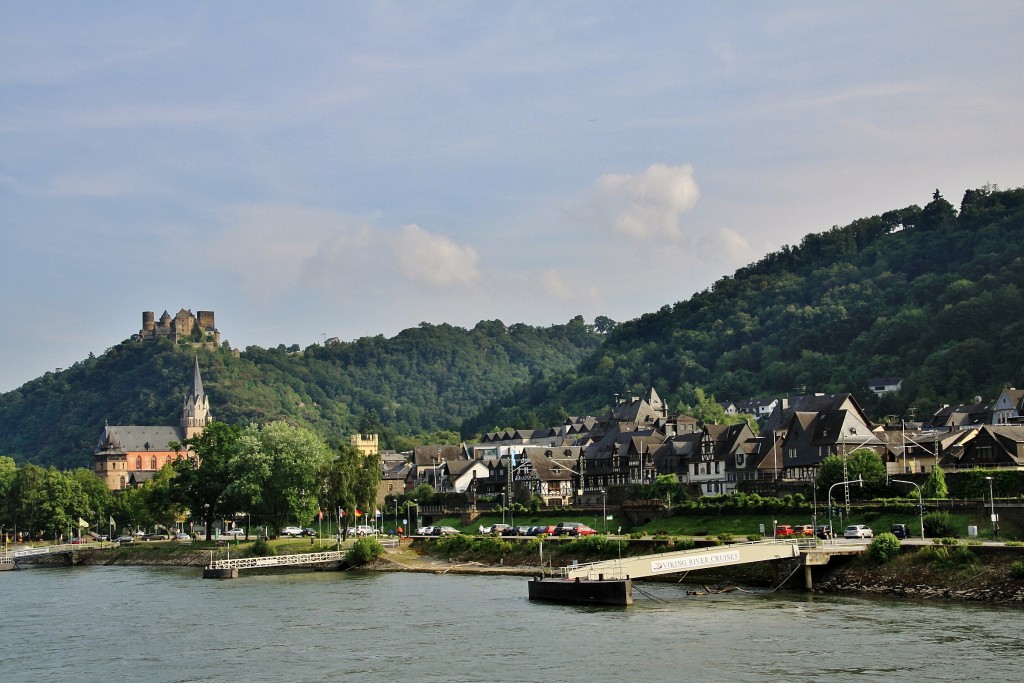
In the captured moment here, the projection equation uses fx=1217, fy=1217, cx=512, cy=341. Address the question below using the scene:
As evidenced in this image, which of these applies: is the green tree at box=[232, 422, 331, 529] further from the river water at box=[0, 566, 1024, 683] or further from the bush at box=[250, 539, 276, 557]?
the river water at box=[0, 566, 1024, 683]

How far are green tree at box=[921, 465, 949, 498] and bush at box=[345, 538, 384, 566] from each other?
41356mm

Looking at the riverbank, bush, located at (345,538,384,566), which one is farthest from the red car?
bush, located at (345,538,384,566)

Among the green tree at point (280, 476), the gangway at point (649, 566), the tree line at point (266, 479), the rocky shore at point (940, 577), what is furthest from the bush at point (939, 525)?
the green tree at point (280, 476)

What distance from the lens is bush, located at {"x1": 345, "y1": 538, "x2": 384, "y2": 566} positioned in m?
95.2

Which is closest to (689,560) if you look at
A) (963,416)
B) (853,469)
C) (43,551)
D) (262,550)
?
(853,469)

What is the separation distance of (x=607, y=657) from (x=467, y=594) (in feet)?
81.0

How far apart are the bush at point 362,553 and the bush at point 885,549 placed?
4301cm

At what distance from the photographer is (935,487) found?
8325 centimetres

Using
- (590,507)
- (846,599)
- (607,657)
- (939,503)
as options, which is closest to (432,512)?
(590,507)

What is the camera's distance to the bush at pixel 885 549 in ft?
212

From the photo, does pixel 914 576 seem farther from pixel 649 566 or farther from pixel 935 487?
pixel 935 487

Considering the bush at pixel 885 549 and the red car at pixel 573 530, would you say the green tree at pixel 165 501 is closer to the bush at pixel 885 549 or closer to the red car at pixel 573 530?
the red car at pixel 573 530

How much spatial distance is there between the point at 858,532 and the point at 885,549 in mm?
9927

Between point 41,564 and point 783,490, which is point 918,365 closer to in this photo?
point 783,490
